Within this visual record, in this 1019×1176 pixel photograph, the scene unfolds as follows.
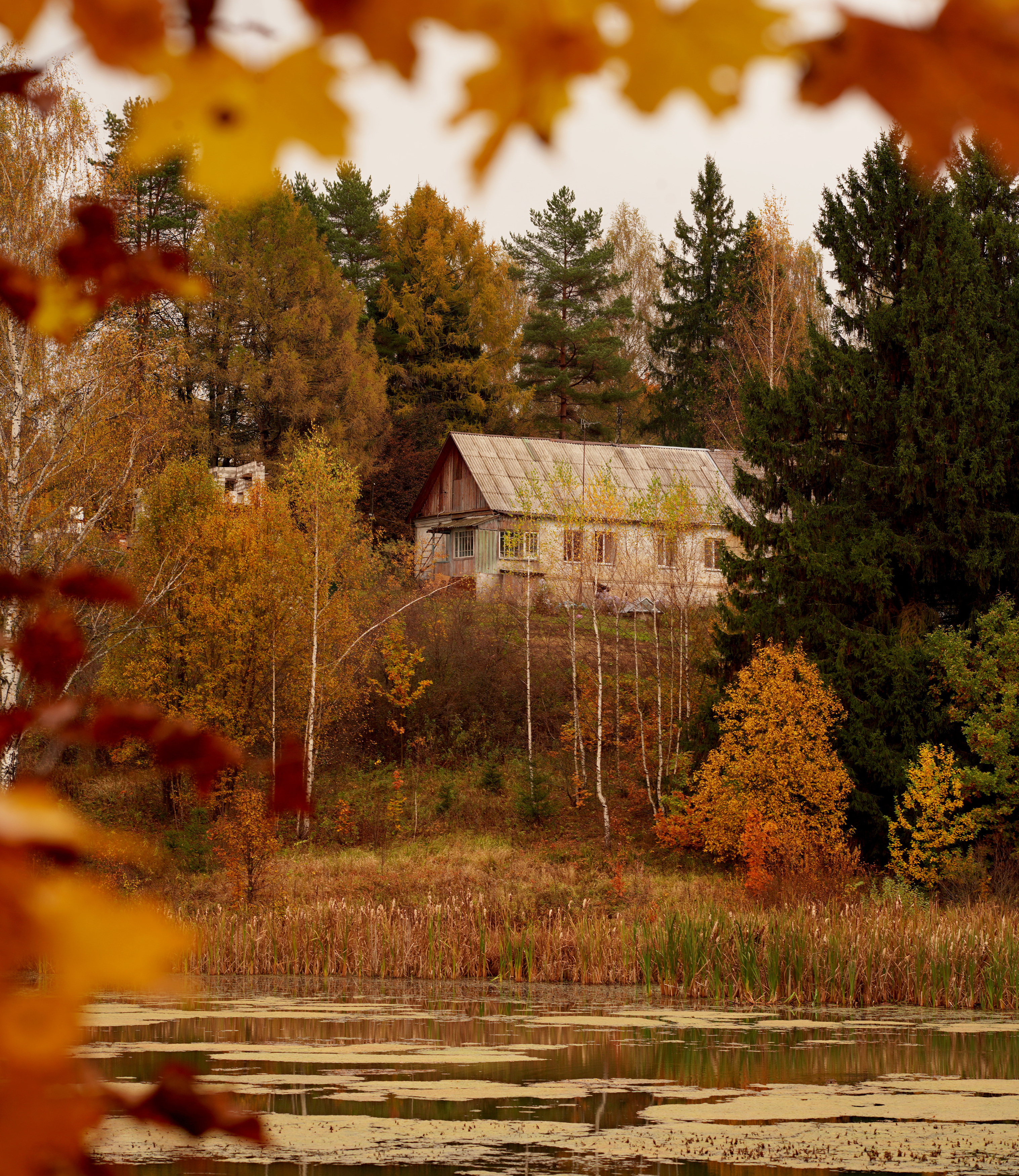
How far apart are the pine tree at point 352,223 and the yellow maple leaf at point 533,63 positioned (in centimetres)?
4840

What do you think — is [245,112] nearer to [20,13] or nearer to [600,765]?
[20,13]

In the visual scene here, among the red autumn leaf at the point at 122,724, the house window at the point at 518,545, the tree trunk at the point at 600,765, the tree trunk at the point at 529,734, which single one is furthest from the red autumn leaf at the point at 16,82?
the house window at the point at 518,545

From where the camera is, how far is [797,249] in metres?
40.8

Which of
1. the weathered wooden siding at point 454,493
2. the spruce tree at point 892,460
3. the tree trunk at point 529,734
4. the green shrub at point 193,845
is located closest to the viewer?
the spruce tree at point 892,460

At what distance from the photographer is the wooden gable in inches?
1491

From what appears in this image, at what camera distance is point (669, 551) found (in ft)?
85.7

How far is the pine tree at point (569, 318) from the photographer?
47.3 metres

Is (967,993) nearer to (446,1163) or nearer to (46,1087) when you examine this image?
(446,1163)

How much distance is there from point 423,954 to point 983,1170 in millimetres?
9425

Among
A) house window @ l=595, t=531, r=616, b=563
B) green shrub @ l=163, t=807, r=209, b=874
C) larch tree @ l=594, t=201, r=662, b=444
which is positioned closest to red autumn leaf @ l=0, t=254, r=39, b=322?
green shrub @ l=163, t=807, r=209, b=874

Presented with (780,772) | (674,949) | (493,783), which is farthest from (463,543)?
(674,949)

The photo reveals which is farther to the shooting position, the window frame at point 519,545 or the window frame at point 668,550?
the window frame at point 519,545

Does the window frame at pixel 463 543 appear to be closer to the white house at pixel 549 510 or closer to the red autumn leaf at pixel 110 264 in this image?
the white house at pixel 549 510

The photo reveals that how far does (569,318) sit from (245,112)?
49.6m
